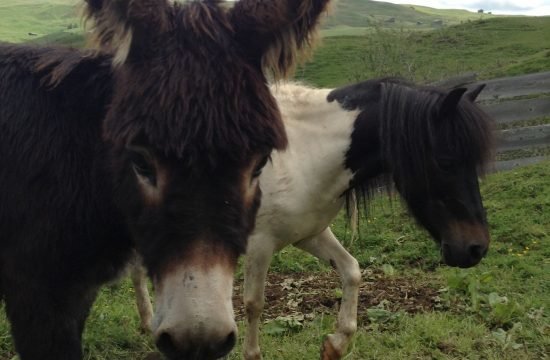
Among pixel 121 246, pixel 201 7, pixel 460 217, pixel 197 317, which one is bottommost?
pixel 460 217

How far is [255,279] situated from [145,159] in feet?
8.25

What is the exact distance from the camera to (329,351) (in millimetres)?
4027

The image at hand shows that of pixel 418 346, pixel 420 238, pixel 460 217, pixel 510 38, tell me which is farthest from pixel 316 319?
pixel 510 38

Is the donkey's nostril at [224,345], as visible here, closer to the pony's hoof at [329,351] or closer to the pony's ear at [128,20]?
the pony's ear at [128,20]

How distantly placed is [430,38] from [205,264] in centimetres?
3523

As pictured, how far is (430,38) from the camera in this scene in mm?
34438

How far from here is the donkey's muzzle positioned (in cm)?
168

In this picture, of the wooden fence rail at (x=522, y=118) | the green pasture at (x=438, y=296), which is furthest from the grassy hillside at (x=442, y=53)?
the green pasture at (x=438, y=296)

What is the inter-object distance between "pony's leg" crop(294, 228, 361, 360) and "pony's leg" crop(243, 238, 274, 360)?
1.55 feet

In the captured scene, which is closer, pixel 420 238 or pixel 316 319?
pixel 316 319

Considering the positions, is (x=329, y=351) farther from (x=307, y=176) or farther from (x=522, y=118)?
(x=522, y=118)

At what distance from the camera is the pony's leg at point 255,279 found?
165 inches

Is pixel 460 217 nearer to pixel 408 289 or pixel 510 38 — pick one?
pixel 408 289

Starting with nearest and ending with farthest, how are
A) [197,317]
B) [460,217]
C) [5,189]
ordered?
[197,317] < [5,189] < [460,217]
